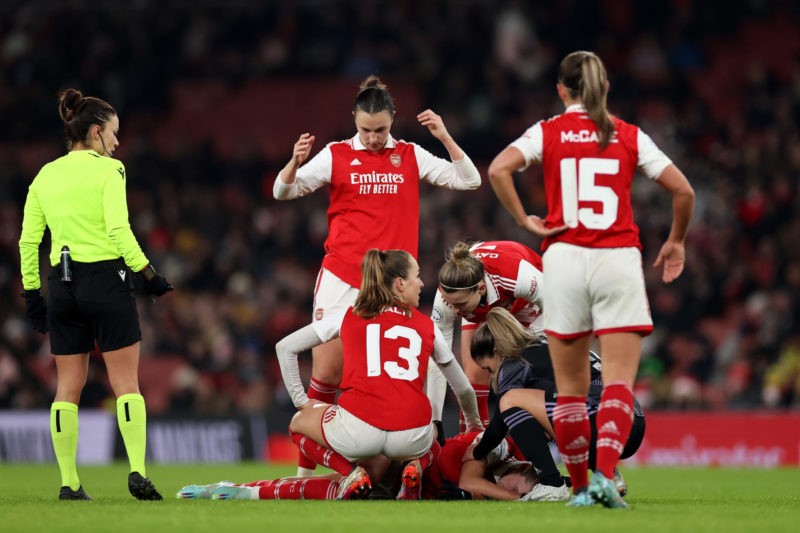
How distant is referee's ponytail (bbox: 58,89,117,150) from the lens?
7.57 metres

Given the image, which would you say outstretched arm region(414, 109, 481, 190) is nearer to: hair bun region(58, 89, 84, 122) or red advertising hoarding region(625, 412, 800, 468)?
hair bun region(58, 89, 84, 122)

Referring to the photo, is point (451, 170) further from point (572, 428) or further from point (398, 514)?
point (398, 514)

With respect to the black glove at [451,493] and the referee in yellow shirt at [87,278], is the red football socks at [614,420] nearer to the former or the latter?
the black glove at [451,493]

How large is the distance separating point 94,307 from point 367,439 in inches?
69.2

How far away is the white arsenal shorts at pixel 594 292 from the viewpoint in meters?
6.42

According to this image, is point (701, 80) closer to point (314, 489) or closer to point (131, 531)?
point (314, 489)

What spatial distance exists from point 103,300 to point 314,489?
5.58 feet

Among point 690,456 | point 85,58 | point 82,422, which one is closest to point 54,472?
point 82,422

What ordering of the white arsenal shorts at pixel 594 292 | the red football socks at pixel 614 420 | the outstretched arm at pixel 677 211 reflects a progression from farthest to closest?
the outstretched arm at pixel 677 211 < the white arsenal shorts at pixel 594 292 < the red football socks at pixel 614 420

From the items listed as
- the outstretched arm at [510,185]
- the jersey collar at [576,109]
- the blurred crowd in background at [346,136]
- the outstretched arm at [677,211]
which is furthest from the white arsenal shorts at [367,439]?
the blurred crowd in background at [346,136]

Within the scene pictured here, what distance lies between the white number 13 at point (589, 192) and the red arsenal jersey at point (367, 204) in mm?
2050

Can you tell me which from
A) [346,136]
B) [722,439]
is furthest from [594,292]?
[346,136]

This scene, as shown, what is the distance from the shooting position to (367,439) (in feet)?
24.1

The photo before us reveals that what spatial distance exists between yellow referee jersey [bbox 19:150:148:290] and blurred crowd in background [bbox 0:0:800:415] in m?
9.31
